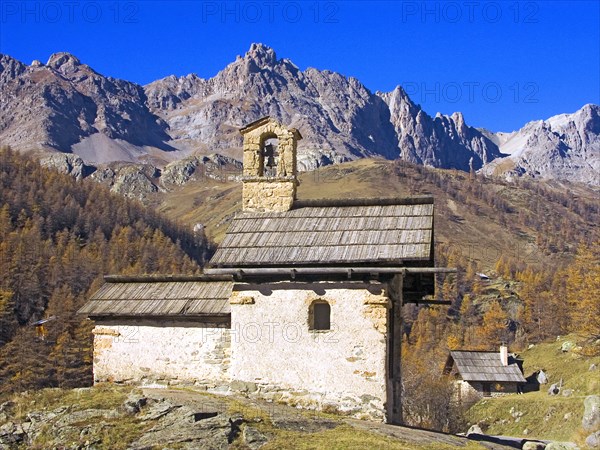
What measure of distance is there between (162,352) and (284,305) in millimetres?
3758

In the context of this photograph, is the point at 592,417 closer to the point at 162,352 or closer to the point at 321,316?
the point at 321,316

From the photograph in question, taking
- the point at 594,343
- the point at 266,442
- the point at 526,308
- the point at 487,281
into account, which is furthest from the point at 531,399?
the point at 487,281

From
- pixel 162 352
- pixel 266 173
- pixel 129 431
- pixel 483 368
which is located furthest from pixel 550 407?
pixel 129 431

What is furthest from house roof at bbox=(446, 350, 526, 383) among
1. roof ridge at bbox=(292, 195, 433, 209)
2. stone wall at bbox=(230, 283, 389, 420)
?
stone wall at bbox=(230, 283, 389, 420)

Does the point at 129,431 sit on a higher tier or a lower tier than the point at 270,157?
lower

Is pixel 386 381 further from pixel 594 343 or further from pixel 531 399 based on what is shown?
pixel 594 343

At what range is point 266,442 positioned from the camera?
616 inches

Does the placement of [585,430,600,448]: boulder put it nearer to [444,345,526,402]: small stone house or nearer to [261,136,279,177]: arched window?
[261,136,279,177]: arched window

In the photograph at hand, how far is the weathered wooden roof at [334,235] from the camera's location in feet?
63.7

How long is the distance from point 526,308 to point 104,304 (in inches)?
4264

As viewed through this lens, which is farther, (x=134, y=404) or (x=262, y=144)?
(x=262, y=144)

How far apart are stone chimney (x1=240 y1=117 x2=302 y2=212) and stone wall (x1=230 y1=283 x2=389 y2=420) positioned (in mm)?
3060

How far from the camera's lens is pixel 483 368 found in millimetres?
64688

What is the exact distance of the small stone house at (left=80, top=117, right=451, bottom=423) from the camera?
19.0 meters
